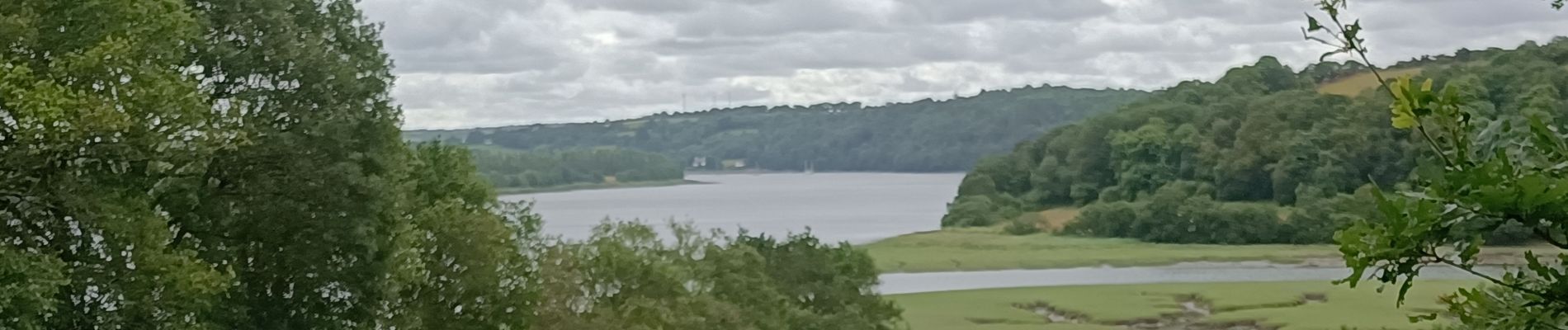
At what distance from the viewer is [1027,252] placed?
79.9 feet

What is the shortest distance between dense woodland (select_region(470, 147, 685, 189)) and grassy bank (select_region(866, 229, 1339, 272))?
4.36 m

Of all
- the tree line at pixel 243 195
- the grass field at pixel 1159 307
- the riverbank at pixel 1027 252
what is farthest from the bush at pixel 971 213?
the tree line at pixel 243 195

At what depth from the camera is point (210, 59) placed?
698 centimetres

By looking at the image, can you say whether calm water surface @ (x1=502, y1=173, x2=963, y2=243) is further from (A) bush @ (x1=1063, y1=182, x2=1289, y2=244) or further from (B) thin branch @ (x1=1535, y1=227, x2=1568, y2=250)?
(B) thin branch @ (x1=1535, y1=227, x2=1568, y2=250)

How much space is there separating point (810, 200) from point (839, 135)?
1865mm

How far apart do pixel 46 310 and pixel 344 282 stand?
209 centimetres

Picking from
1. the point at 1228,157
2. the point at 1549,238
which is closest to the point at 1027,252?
the point at 1228,157

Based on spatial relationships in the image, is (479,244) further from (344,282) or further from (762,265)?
(762,265)

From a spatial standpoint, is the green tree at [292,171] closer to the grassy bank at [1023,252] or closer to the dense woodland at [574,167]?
the dense woodland at [574,167]

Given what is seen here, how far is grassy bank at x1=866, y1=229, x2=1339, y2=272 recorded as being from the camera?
22.9 metres

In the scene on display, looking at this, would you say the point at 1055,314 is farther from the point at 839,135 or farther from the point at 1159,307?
the point at 839,135

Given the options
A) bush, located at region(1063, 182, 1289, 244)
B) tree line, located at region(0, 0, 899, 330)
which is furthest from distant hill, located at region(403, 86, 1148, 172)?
tree line, located at region(0, 0, 899, 330)

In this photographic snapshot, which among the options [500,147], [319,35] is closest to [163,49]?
[319,35]

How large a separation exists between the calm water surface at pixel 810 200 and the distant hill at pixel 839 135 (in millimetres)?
482
